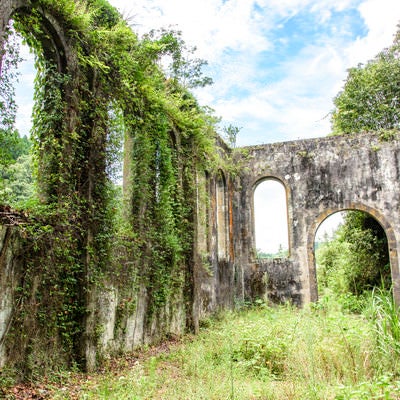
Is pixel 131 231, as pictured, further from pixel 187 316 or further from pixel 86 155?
pixel 187 316

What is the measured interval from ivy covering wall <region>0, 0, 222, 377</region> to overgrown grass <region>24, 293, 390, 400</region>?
0.85m

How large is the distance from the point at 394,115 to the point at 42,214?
17.0 m

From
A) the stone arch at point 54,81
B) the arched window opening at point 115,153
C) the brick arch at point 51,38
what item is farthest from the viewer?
the arched window opening at point 115,153

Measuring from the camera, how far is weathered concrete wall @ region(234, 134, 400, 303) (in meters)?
12.7

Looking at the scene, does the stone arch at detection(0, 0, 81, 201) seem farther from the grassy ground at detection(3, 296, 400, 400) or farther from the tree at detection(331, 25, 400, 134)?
the tree at detection(331, 25, 400, 134)

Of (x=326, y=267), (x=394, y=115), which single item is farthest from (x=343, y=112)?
(x=326, y=267)

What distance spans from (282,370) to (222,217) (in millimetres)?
7364

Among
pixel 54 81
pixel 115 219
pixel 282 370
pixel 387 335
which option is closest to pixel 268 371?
pixel 282 370

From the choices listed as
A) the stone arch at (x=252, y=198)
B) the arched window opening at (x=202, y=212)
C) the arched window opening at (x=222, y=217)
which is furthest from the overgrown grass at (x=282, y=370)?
the stone arch at (x=252, y=198)

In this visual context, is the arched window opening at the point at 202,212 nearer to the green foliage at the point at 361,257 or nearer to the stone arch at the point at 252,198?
the stone arch at the point at 252,198

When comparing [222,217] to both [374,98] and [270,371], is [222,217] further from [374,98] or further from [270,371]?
[374,98]

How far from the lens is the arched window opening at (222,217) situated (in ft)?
41.5

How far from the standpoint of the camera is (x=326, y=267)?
60.1 ft

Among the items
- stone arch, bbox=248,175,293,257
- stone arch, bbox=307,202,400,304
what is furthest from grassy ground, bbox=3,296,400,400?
stone arch, bbox=248,175,293,257
